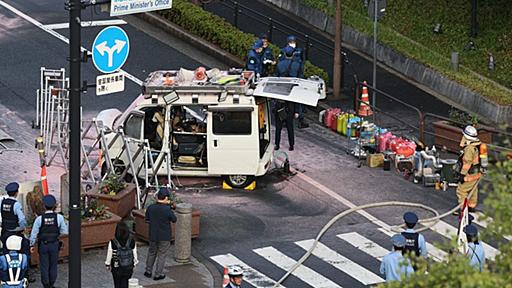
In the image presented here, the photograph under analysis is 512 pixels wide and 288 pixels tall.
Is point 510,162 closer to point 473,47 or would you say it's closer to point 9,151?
point 9,151

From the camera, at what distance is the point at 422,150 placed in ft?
84.0

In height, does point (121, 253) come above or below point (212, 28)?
below

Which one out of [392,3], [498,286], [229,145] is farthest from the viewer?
[392,3]

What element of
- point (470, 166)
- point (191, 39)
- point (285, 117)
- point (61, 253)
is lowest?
point (61, 253)

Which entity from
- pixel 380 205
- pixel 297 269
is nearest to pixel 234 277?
pixel 297 269

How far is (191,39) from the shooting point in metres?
33.5

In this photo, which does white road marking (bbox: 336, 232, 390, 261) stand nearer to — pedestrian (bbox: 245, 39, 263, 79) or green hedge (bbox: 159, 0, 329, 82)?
pedestrian (bbox: 245, 39, 263, 79)

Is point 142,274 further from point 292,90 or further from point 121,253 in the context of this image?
point 292,90

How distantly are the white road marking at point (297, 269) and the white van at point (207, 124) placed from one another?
9.90ft

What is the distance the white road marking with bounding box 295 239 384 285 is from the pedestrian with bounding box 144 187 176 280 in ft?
9.48

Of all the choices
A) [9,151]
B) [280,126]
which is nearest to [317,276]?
[280,126]

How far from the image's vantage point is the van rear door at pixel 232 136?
2422 cm

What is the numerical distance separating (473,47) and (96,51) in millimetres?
16825

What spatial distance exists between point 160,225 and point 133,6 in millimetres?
3595
